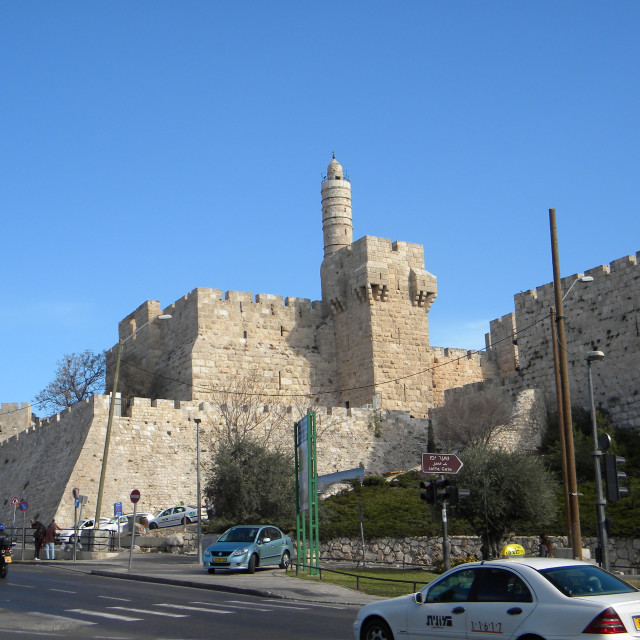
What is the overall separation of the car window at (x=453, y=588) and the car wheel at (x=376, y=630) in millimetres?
518

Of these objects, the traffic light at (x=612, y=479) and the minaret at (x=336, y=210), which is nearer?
the traffic light at (x=612, y=479)

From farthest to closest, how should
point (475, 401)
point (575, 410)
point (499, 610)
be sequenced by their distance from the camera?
point (475, 401)
point (575, 410)
point (499, 610)

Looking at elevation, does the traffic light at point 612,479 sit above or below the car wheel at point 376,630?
above

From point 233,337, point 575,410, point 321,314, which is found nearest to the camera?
point 575,410

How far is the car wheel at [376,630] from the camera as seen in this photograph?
8596 millimetres

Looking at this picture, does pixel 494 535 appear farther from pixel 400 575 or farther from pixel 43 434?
pixel 43 434

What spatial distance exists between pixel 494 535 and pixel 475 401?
474 inches

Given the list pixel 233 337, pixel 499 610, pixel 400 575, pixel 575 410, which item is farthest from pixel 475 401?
pixel 499 610

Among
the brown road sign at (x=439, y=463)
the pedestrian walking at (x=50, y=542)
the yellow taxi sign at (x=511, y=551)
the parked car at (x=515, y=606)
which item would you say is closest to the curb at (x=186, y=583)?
the brown road sign at (x=439, y=463)

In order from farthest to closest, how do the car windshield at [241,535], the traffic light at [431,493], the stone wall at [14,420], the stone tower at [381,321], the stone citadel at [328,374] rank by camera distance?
the stone wall at [14,420] → the stone tower at [381,321] → the stone citadel at [328,374] → the car windshield at [241,535] → the traffic light at [431,493]

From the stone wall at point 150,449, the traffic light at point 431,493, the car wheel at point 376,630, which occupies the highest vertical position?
the stone wall at point 150,449

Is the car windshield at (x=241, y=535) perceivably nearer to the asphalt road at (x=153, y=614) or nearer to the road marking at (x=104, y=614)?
the asphalt road at (x=153, y=614)

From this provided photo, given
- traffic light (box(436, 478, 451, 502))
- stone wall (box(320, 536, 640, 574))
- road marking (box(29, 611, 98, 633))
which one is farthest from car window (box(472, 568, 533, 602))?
stone wall (box(320, 536, 640, 574))

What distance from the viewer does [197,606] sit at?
13.1m
